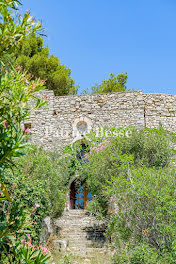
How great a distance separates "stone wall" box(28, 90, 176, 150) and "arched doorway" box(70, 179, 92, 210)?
1.68 m

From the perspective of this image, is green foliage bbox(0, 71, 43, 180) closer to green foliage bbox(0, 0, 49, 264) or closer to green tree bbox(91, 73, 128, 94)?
green foliage bbox(0, 0, 49, 264)

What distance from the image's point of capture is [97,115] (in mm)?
10609

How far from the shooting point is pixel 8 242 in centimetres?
225

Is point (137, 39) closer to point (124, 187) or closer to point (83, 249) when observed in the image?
point (124, 187)

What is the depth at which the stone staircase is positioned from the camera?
20.4ft

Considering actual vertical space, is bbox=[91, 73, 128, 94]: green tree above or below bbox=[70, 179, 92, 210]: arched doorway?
above

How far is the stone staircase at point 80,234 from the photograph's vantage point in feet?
20.4

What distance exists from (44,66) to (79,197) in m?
8.66

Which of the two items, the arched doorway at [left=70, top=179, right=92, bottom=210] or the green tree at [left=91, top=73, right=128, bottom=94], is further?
the green tree at [left=91, top=73, right=128, bottom=94]

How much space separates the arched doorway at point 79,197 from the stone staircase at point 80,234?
141 cm

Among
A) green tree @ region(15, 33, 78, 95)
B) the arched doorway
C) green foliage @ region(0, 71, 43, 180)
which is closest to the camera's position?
green foliage @ region(0, 71, 43, 180)

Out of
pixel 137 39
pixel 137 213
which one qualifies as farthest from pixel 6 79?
pixel 137 39

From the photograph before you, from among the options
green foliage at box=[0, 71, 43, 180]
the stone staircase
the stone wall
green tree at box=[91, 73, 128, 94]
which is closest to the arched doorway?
the stone staircase

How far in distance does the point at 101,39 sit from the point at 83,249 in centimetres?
606
